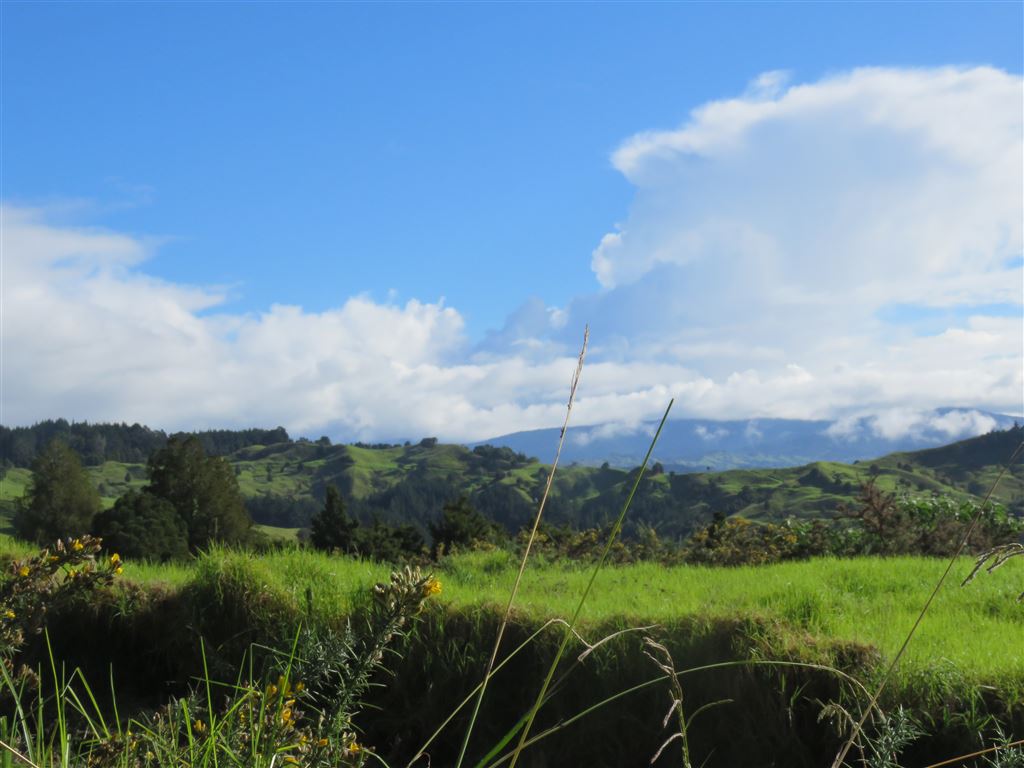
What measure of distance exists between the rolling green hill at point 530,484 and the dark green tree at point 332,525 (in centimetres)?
5189

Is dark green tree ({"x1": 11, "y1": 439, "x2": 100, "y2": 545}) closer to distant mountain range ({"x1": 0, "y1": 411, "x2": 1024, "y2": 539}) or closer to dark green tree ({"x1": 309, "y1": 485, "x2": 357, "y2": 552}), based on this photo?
distant mountain range ({"x1": 0, "y1": 411, "x2": 1024, "y2": 539})

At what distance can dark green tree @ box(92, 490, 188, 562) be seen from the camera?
17125mm

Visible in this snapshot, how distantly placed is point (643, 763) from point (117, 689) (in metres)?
4.34

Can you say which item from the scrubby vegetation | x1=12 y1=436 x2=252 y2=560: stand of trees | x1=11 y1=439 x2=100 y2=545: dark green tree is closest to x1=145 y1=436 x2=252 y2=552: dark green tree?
x1=12 y1=436 x2=252 y2=560: stand of trees

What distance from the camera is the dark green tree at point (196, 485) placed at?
35.7 meters

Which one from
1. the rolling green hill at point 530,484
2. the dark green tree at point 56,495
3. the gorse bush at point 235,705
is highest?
the gorse bush at point 235,705

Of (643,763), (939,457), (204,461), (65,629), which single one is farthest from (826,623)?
(939,457)

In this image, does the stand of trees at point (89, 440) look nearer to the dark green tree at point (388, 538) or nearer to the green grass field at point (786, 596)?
the dark green tree at point (388, 538)

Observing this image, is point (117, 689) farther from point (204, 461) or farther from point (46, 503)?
point (46, 503)

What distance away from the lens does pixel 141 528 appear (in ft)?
62.0

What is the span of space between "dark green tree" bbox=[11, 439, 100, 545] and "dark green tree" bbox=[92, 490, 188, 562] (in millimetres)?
34824

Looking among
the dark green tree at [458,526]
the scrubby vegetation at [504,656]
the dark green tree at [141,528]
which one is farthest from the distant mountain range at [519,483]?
the scrubby vegetation at [504,656]

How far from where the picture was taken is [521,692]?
18.2ft

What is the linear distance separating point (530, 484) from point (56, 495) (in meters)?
97.8
